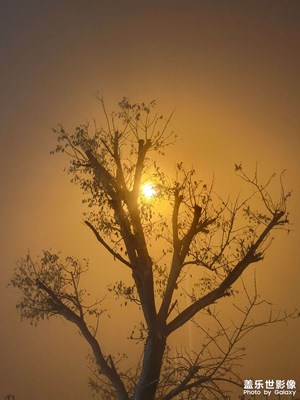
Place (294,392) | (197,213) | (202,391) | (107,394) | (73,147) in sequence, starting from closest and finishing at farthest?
(197,213) < (202,391) < (73,147) < (107,394) < (294,392)

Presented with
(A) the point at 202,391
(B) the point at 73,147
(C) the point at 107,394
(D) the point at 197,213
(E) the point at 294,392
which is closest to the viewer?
(D) the point at 197,213

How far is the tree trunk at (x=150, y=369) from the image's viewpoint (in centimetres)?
722

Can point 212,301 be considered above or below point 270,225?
below

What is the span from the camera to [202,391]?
7.77 meters

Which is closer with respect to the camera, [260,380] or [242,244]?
[242,244]

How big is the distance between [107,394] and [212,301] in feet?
11.6

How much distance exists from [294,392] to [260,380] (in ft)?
2.47

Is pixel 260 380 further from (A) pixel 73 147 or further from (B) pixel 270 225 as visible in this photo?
(A) pixel 73 147

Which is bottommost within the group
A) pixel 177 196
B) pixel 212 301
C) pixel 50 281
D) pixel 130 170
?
pixel 212 301

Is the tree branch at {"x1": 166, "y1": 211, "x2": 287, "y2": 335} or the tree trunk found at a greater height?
the tree branch at {"x1": 166, "y1": 211, "x2": 287, "y2": 335}

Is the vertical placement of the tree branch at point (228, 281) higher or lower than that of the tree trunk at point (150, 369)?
higher

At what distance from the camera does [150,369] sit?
24.0 ft

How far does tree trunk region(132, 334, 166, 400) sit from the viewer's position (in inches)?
284

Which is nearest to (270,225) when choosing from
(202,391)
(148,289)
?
(148,289)
